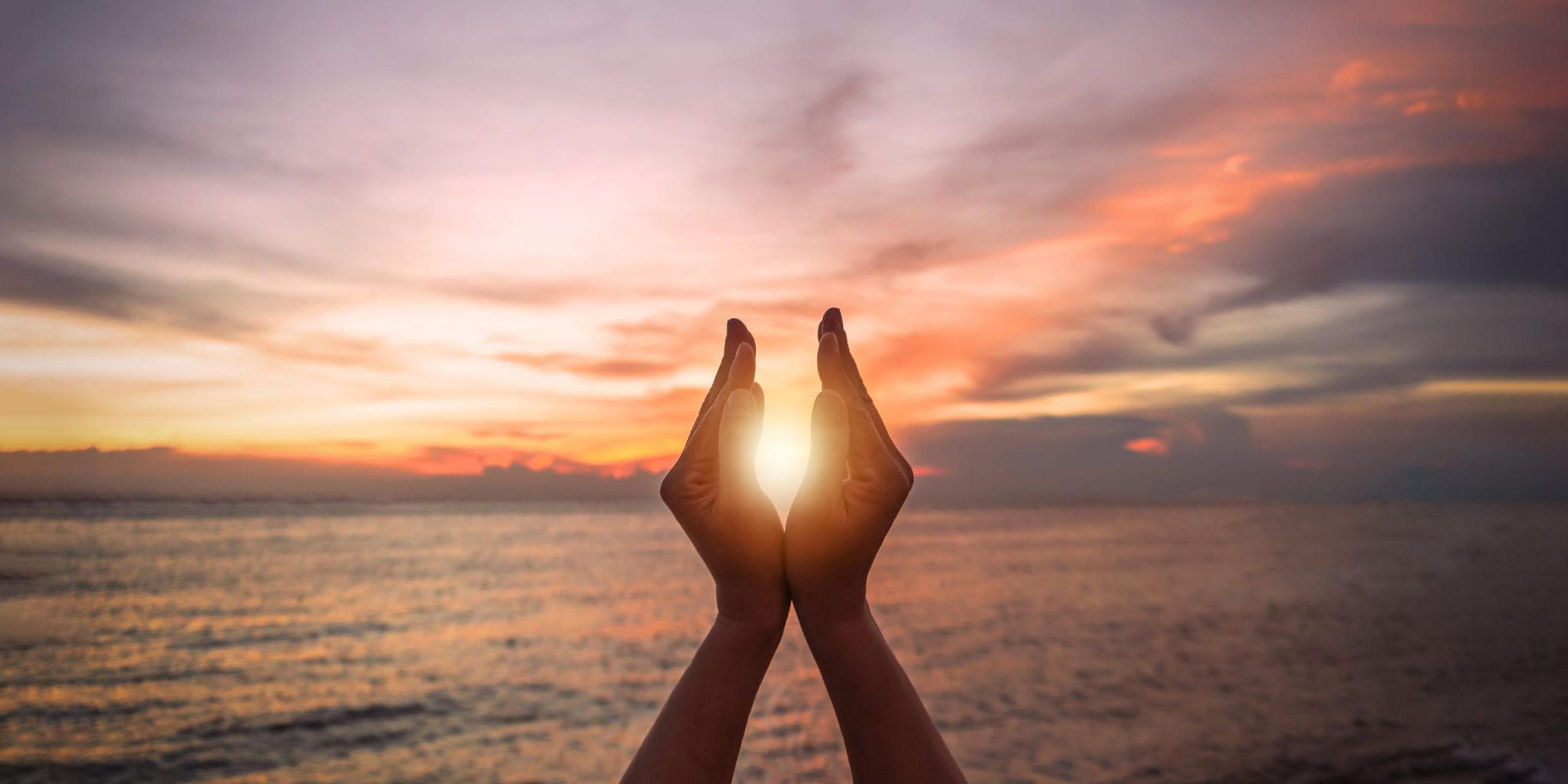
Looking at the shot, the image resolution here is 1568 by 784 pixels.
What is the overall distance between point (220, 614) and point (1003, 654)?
60.6ft

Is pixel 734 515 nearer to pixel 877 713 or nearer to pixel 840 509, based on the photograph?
pixel 840 509

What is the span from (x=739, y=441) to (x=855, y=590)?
566 millimetres

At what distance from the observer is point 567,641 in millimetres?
17844

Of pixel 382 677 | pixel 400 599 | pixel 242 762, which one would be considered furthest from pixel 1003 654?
pixel 400 599

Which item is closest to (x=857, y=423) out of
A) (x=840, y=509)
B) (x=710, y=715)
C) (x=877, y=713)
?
(x=840, y=509)

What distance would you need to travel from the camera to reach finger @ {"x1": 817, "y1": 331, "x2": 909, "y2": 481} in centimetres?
257

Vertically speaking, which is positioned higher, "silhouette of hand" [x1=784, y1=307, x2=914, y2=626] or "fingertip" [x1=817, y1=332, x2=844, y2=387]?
"fingertip" [x1=817, y1=332, x2=844, y2=387]

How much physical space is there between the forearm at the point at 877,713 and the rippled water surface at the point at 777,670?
6961mm

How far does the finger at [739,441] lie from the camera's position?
8.59 feet

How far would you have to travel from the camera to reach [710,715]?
8.46 feet

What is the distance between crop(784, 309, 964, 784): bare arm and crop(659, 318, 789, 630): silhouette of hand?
0.22 feet

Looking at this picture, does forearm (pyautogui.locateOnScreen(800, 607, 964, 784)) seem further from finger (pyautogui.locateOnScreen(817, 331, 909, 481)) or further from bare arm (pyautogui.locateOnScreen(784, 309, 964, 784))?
finger (pyautogui.locateOnScreen(817, 331, 909, 481))

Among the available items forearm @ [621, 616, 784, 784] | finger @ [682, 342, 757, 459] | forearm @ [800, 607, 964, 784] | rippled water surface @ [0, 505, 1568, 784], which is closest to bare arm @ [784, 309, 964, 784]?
forearm @ [800, 607, 964, 784]

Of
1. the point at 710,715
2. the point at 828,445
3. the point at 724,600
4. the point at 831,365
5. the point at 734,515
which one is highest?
the point at 831,365
